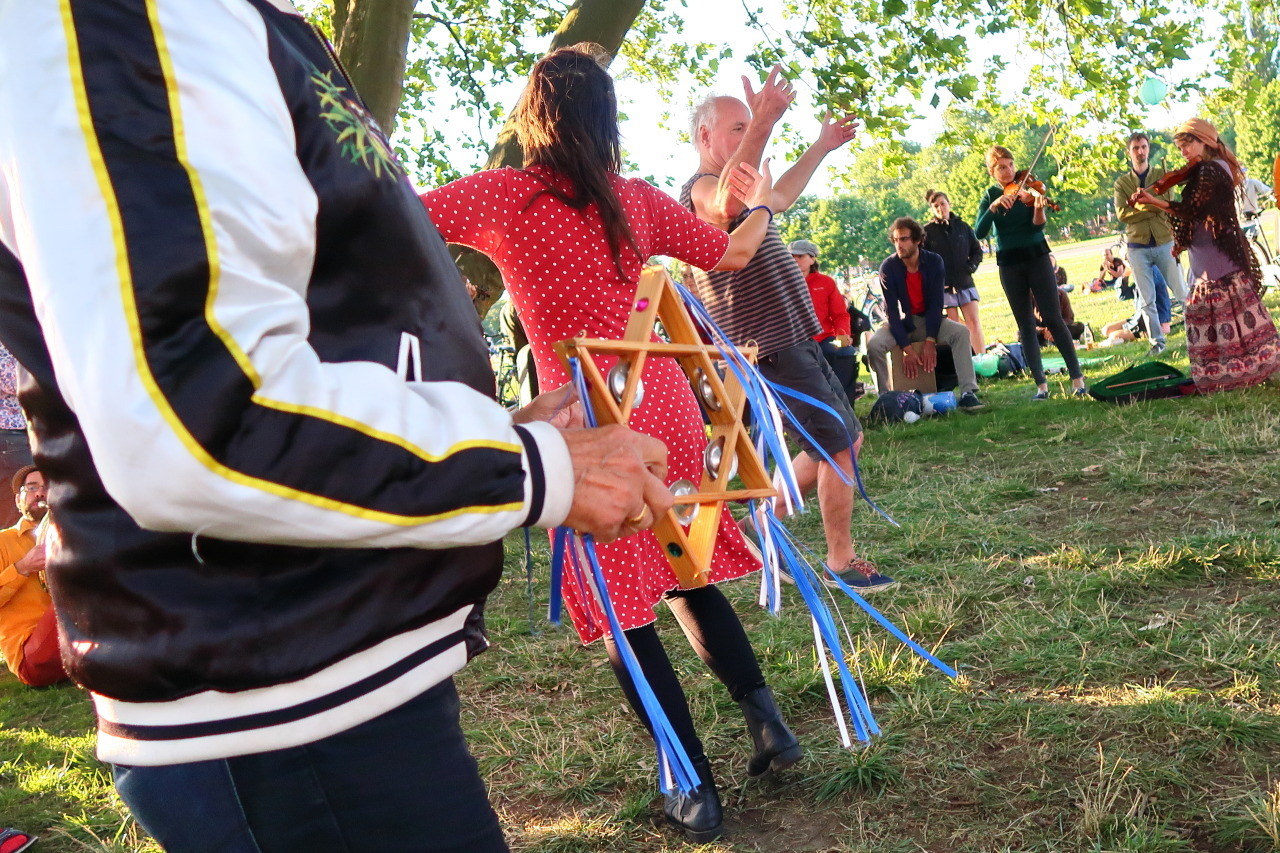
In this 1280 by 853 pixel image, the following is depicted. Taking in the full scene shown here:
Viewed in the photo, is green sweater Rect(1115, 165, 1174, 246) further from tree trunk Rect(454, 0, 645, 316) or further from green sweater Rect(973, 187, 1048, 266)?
tree trunk Rect(454, 0, 645, 316)

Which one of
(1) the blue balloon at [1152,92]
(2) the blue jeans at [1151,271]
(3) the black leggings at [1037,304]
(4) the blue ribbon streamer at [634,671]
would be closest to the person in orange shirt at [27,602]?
(4) the blue ribbon streamer at [634,671]

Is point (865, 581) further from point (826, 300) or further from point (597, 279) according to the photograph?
point (826, 300)

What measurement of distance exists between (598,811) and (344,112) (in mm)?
2244

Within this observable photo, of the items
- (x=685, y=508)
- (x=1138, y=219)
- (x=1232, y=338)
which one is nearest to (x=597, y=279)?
(x=685, y=508)

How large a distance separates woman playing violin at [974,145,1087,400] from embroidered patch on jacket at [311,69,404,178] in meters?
7.79

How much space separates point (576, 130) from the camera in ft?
8.13

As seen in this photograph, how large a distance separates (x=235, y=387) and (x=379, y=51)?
474 centimetres

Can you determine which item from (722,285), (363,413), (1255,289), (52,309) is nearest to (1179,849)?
(363,413)

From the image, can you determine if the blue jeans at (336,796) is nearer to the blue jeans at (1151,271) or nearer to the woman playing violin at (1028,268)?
the woman playing violin at (1028,268)

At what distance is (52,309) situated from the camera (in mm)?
836

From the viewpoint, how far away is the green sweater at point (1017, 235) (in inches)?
328

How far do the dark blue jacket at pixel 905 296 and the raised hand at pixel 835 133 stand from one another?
19.0 feet

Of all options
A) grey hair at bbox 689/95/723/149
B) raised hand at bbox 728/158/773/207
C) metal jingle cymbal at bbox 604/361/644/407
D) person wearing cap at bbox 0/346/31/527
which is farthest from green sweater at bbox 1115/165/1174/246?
metal jingle cymbal at bbox 604/361/644/407

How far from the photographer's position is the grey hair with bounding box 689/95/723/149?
384 centimetres
